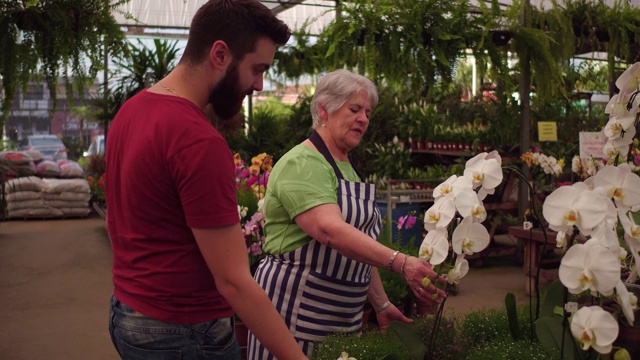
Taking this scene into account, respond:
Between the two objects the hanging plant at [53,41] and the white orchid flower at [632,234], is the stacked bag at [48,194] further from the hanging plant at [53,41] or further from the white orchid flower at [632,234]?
the white orchid flower at [632,234]

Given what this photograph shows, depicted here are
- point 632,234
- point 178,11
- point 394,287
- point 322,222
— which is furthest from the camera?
point 178,11

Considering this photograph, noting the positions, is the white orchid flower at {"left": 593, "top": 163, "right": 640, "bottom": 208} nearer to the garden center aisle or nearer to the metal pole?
the garden center aisle

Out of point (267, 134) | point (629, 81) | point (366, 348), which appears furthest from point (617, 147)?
point (267, 134)

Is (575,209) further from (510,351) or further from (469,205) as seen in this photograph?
(510,351)

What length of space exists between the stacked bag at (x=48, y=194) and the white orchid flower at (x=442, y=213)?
9921 millimetres

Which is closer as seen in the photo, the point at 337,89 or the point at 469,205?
the point at 469,205

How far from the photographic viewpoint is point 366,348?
143 centimetres

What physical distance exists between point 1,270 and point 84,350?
121 inches

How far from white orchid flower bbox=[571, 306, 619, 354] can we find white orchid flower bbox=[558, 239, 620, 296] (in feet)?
0.10

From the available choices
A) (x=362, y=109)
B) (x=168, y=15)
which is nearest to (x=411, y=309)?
(x=362, y=109)

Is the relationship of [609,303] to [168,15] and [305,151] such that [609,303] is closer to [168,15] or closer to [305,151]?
[305,151]

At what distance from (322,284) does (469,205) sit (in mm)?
785

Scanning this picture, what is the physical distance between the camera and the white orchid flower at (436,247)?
126 centimetres

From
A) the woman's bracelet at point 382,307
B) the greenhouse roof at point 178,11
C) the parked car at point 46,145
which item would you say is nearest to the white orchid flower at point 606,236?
the woman's bracelet at point 382,307
